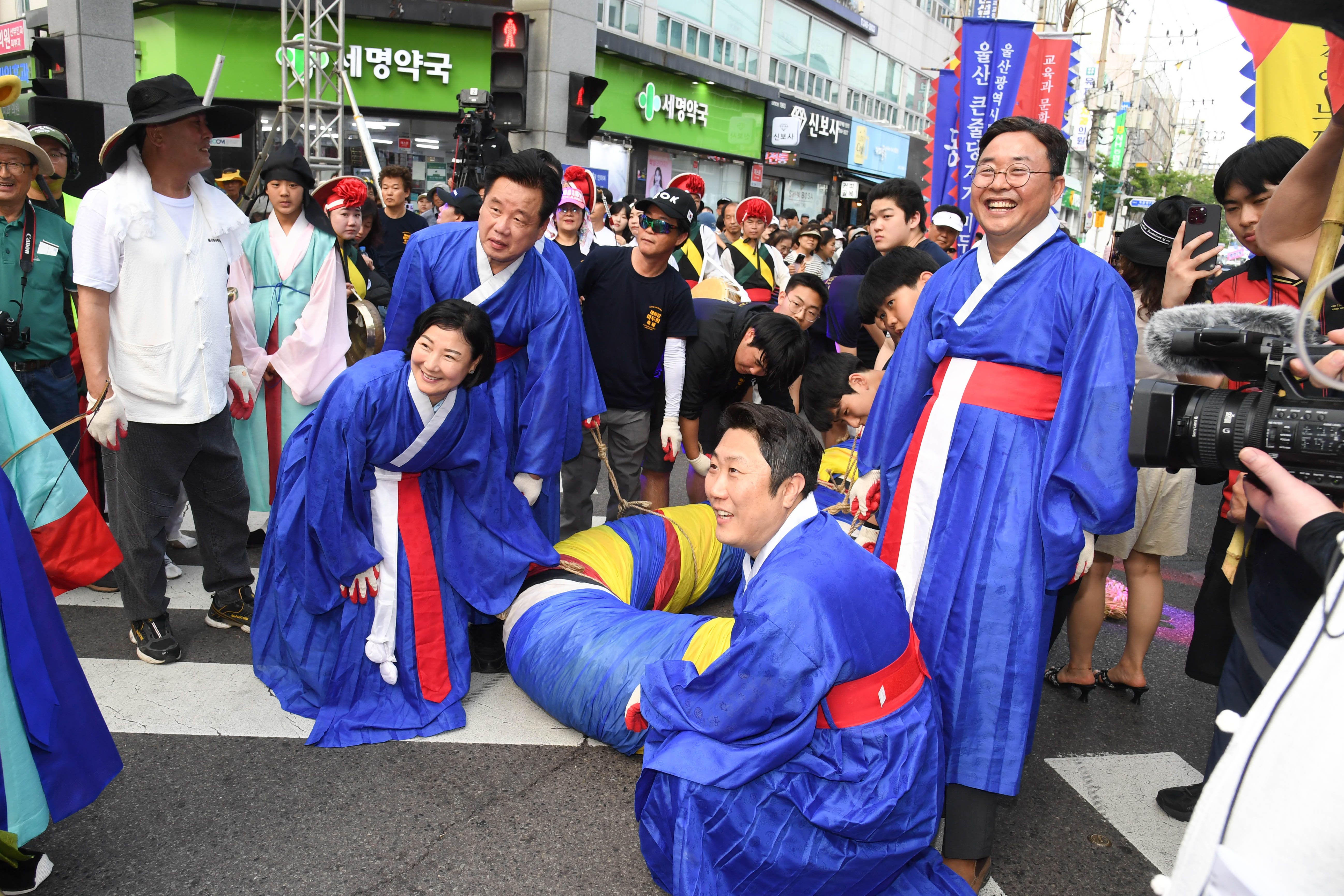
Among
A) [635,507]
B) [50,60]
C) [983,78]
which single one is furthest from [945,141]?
[50,60]

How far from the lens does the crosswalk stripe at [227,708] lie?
109 inches

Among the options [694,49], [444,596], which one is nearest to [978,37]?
[444,596]

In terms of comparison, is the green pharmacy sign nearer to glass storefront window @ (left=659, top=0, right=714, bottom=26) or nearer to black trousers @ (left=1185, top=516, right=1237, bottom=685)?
glass storefront window @ (left=659, top=0, right=714, bottom=26)

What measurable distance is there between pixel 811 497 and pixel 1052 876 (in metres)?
1.15

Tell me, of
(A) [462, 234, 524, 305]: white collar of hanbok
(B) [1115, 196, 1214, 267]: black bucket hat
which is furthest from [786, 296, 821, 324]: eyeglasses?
(A) [462, 234, 524, 305]: white collar of hanbok

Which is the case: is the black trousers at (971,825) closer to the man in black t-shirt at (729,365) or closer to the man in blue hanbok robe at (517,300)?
the man in blue hanbok robe at (517,300)

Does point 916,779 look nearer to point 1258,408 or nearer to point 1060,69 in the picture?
point 1258,408

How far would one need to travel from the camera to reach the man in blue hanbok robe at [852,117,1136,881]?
207 cm

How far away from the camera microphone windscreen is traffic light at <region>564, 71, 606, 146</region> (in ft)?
29.6

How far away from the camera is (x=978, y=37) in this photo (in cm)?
749

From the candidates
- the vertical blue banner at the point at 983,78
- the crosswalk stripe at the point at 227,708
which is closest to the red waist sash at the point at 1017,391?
the crosswalk stripe at the point at 227,708

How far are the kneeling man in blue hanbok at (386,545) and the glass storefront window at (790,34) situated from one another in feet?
66.9

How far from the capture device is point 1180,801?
2604 mm

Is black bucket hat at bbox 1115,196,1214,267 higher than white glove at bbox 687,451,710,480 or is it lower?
higher
